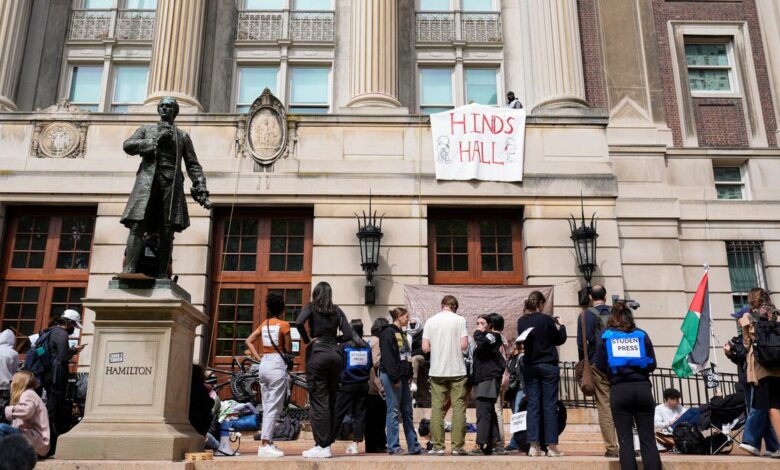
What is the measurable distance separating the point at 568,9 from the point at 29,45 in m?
15.8

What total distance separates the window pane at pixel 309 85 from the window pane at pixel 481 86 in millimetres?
4377

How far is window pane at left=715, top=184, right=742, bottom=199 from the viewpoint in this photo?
67.2 ft

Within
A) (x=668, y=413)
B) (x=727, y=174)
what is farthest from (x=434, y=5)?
(x=668, y=413)

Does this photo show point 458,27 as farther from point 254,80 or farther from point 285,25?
point 254,80

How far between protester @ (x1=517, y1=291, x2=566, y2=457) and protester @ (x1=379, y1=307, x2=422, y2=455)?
1.63 metres

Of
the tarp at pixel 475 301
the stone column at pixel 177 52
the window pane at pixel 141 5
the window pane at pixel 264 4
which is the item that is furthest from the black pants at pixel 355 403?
the window pane at pixel 141 5

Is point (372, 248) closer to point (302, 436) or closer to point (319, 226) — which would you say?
point (319, 226)

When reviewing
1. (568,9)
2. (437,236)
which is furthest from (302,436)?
(568,9)

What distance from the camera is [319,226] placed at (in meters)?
16.5

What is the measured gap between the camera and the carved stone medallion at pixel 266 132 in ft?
55.3

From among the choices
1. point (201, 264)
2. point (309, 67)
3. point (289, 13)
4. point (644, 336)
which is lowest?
point (644, 336)

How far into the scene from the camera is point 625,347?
7.09m

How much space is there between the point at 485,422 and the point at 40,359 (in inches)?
249

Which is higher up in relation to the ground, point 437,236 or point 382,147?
point 382,147
